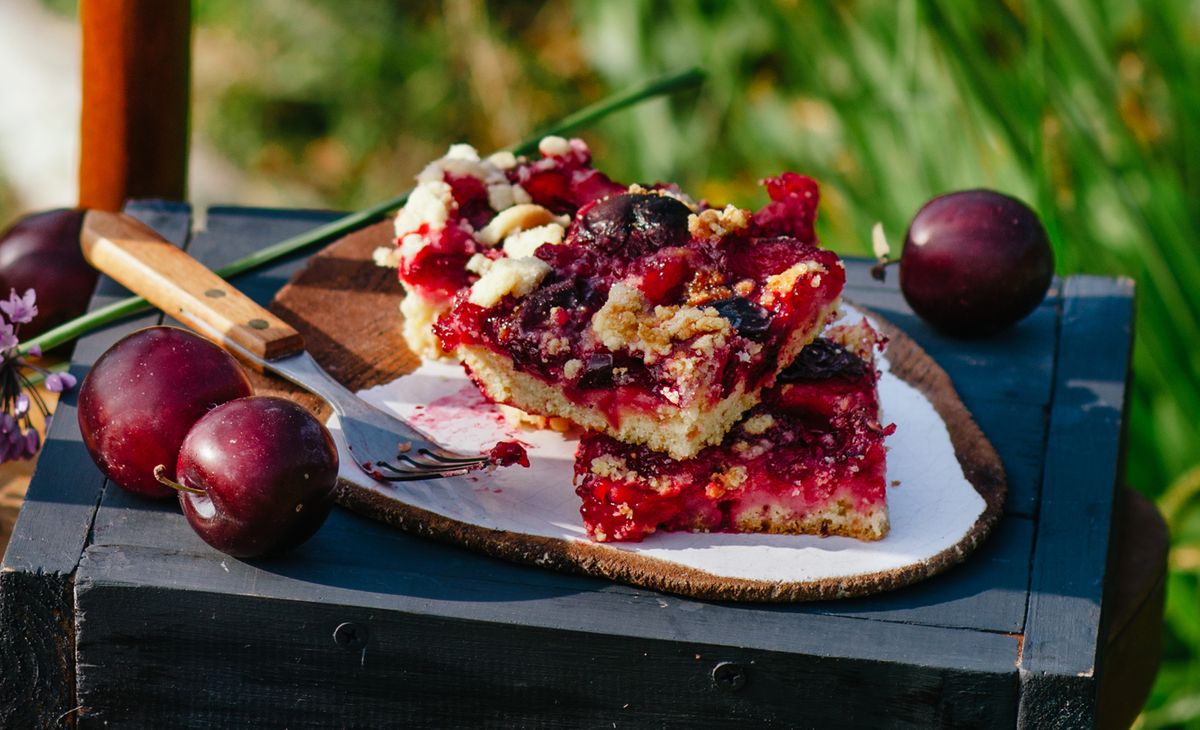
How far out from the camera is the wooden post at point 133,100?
7.06 ft

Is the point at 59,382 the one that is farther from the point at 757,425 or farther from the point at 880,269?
the point at 880,269

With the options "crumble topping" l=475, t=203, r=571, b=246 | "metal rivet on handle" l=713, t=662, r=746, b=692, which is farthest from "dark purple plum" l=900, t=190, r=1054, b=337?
"metal rivet on handle" l=713, t=662, r=746, b=692

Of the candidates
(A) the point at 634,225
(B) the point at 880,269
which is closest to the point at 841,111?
(B) the point at 880,269

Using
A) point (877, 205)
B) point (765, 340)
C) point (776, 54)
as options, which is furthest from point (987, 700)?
point (776, 54)

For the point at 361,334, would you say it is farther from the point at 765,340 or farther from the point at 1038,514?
the point at 1038,514

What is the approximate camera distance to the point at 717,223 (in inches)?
63.2

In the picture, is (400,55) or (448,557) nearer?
(448,557)

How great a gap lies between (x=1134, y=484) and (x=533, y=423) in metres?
1.68

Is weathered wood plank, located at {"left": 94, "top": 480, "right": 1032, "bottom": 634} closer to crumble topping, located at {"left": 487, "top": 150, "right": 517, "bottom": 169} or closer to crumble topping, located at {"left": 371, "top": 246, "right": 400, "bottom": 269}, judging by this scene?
crumble topping, located at {"left": 371, "top": 246, "right": 400, "bottom": 269}

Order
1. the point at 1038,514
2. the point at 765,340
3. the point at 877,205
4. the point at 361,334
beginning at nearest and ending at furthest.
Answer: the point at 765,340 < the point at 1038,514 < the point at 361,334 < the point at 877,205

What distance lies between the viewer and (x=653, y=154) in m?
3.65

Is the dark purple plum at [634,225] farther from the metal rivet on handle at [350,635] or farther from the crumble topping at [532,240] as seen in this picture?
the metal rivet on handle at [350,635]

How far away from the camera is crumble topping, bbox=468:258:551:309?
1521 mm

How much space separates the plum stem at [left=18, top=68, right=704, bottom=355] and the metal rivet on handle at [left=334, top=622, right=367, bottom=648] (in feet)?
2.01
